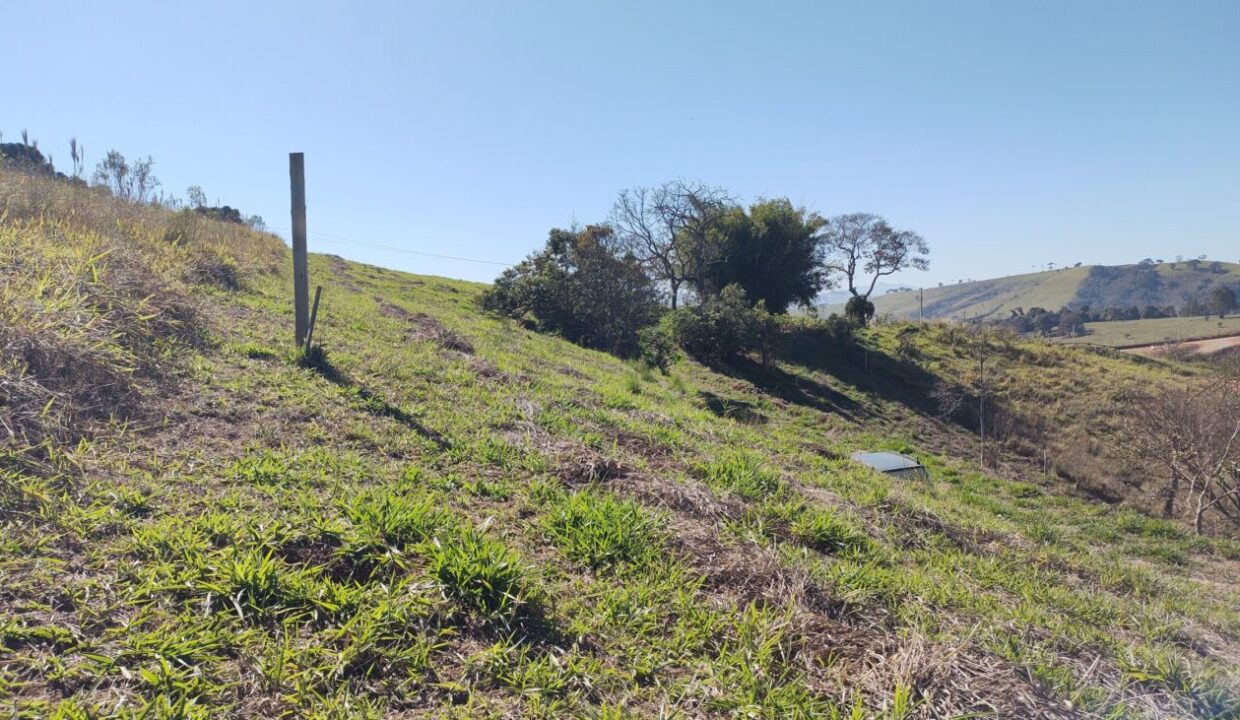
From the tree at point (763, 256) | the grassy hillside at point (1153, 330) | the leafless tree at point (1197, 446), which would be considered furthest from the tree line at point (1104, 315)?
the leafless tree at point (1197, 446)

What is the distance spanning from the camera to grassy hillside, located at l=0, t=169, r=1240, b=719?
2203mm

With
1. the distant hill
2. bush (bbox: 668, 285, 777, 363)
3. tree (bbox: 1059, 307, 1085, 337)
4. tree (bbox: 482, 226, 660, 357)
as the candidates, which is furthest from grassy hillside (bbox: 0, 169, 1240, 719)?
the distant hill

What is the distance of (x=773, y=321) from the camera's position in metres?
22.1

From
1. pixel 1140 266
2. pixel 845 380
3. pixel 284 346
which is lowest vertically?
pixel 845 380

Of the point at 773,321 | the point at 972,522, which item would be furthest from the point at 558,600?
the point at 773,321

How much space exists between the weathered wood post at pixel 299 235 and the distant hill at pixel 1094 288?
77.1m

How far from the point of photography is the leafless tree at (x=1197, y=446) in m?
10.5

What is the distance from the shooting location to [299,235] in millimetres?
6242

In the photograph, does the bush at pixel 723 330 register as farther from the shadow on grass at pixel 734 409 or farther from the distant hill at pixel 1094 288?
the distant hill at pixel 1094 288

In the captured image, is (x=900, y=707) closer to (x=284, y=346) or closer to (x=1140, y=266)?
(x=284, y=346)

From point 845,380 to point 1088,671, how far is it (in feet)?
66.6

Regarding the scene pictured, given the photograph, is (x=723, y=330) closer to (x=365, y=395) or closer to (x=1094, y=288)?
(x=365, y=395)

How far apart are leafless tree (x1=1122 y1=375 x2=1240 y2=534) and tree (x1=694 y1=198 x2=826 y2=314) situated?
17.5 metres

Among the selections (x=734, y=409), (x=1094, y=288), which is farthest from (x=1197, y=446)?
(x=1094, y=288)
